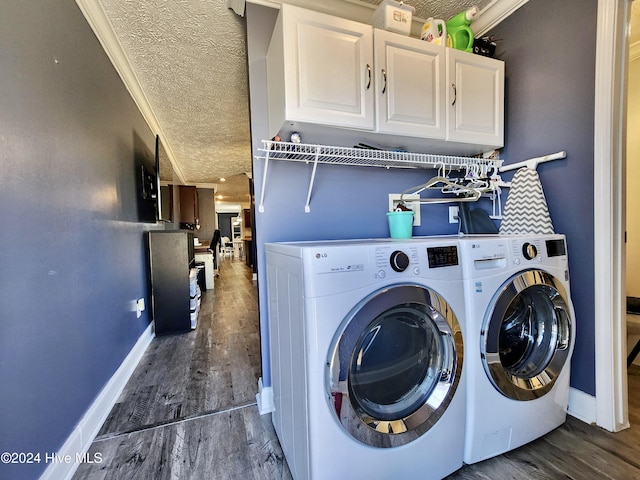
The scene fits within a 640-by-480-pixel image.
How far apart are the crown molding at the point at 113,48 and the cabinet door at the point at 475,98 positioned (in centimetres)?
205

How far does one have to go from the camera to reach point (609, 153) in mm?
1330

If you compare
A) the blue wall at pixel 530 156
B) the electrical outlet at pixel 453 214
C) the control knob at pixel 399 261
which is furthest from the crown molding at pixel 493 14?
the control knob at pixel 399 261

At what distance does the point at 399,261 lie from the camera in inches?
38.7

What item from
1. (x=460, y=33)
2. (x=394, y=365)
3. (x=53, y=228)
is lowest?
(x=394, y=365)

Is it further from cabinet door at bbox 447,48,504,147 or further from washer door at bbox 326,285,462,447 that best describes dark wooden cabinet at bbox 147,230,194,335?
A: cabinet door at bbox 447,48,504,147

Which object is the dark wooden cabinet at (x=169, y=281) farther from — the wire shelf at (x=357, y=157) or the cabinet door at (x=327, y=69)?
the cabinet door at (x=327, y=69)

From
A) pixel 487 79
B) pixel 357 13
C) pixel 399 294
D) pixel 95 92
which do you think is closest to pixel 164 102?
pixel 95 92

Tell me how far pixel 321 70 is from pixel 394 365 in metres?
1.32

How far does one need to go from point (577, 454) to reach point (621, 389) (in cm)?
42

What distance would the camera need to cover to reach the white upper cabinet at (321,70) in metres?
1.28

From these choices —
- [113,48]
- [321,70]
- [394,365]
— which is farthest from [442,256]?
[113,48]

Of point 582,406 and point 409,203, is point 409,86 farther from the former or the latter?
point 582,406

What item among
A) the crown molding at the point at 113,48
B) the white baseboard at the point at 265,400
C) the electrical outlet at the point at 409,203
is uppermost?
the crown molding at the point at 113,48

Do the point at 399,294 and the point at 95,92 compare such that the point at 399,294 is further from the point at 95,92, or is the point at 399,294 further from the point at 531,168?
the point at 95,92
